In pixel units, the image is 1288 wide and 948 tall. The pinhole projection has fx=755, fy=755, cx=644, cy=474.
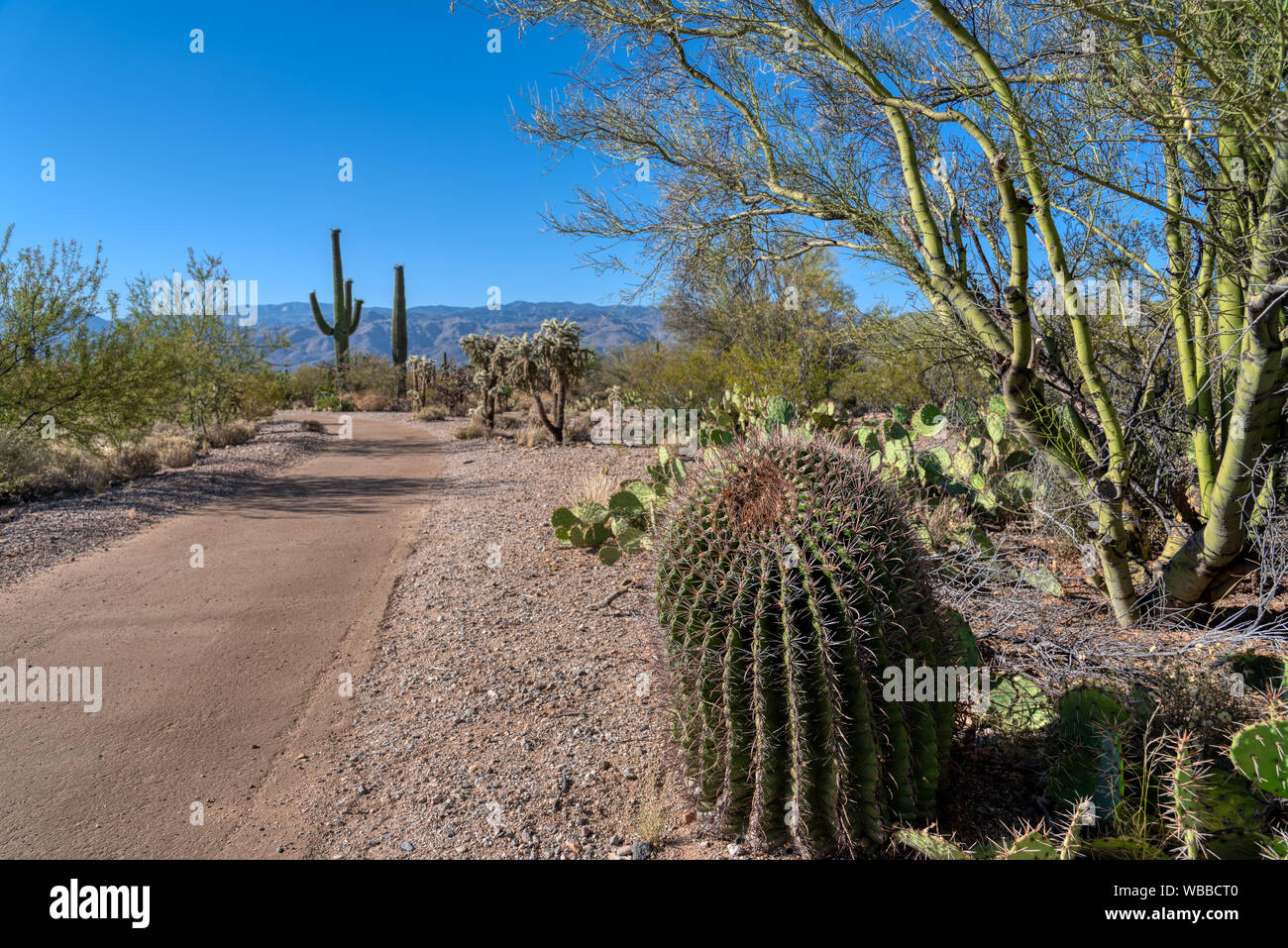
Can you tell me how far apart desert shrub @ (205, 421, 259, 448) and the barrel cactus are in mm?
17181

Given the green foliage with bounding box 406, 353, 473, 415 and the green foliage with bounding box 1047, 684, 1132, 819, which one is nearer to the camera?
the green foliage with bounding box 1047, 684, 1132, 819

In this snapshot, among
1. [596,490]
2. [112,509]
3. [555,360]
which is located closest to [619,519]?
[596,490]

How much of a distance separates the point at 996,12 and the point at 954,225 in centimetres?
152

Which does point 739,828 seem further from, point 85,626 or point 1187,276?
point 85,626

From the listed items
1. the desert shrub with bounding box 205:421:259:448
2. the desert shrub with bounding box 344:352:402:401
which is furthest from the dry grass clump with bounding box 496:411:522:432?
the desert shrub with bounding box 344:352:402:401

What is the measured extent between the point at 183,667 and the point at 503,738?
2.57 meters

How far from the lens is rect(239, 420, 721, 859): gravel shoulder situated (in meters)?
3.12

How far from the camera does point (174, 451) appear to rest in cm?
1358

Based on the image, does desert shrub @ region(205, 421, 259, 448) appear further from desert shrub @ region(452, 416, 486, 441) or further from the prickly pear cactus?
the prickly pear cactus

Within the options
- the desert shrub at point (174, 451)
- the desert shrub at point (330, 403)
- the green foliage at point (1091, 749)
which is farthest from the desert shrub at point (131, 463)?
the desert shrub at point (330, 403)

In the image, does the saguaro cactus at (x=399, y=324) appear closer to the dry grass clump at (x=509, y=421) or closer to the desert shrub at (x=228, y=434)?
the dry grass clump at (x=509, y=421)

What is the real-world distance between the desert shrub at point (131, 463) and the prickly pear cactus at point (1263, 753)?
13.7 m

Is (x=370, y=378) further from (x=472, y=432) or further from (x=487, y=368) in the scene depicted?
(x=472, y=432)
